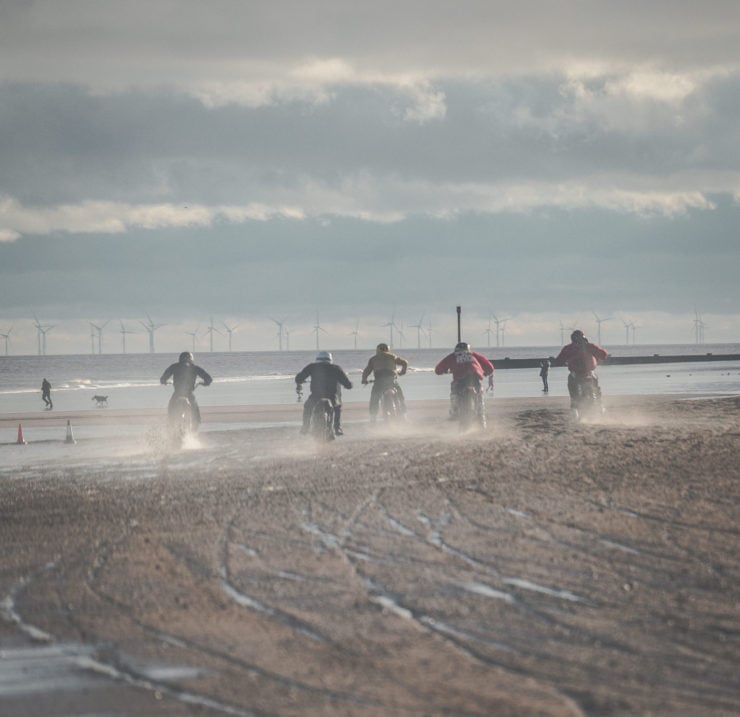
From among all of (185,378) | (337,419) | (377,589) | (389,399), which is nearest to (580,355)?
(389,399)

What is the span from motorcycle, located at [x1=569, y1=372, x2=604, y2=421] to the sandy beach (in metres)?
7.97

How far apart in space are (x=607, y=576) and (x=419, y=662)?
2.58 meters

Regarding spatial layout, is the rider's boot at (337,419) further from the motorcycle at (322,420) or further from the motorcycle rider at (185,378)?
the motorcycle rider at (185,378)

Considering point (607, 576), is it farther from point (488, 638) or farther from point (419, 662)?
point (419, 662)

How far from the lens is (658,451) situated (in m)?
17.4

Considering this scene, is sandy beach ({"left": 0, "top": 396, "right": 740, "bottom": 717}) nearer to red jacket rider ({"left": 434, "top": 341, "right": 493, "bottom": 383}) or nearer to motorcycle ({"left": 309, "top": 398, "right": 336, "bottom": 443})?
motorcycle ({"left": 309, "top": 398, "right": 336, "bottom": 443})

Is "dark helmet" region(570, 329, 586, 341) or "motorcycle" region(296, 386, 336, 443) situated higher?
"dark helmet" region(570, 329, 586, 341)

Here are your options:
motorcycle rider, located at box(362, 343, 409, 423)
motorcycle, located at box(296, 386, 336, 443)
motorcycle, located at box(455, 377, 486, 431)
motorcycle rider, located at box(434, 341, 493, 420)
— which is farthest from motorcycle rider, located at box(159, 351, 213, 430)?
motorcycle, located at box(455, 377, 486, 431)

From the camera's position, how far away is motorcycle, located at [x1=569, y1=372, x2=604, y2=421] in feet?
79.7

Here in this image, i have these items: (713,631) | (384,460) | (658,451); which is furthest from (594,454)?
(713,631)

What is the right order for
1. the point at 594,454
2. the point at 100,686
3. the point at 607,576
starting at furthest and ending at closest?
1. the point at 594,454
2. the point at 607,576
3. the point at 100,686

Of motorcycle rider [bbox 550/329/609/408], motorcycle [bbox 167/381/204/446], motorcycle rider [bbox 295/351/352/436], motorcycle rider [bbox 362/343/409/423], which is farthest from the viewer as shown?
motorcycle rider [bbox 362/343/409/423]

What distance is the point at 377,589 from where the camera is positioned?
7762 millimetres

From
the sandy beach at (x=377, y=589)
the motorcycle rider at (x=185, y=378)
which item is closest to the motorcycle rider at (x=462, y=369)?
the motorcycle rider at (x=185, y=378)
